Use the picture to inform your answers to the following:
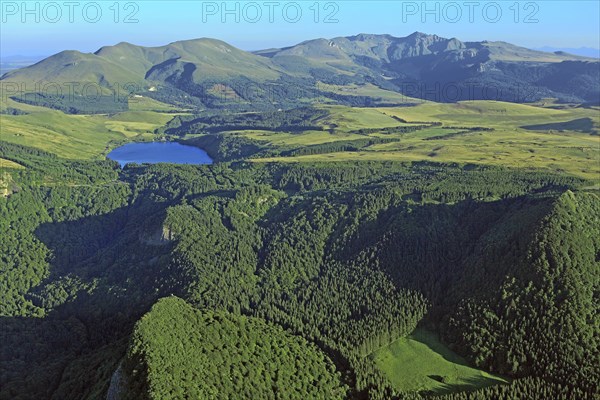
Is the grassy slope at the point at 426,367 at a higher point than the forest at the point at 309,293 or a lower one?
lower

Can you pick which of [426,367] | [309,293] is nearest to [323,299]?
[309,293]

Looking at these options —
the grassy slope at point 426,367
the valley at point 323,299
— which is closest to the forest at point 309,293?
the valley at point 323,299

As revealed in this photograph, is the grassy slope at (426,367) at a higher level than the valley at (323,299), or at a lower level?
lower

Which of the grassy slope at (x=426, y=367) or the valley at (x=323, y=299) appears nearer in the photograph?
the valley at (x=323, y=299)

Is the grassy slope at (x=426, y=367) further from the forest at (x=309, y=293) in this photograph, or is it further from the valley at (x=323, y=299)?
the forest at (x=309, y=293)

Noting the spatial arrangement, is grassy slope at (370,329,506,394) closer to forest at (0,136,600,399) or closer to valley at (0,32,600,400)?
valley at (0,32,600,400)

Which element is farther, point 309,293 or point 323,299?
point 309,293

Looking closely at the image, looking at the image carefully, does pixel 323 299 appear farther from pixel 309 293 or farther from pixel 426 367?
pixel 426 367

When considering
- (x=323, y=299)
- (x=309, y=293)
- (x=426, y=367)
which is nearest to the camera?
(x=426, y=367)

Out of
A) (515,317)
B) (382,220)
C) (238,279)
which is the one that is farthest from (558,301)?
(238,279)
